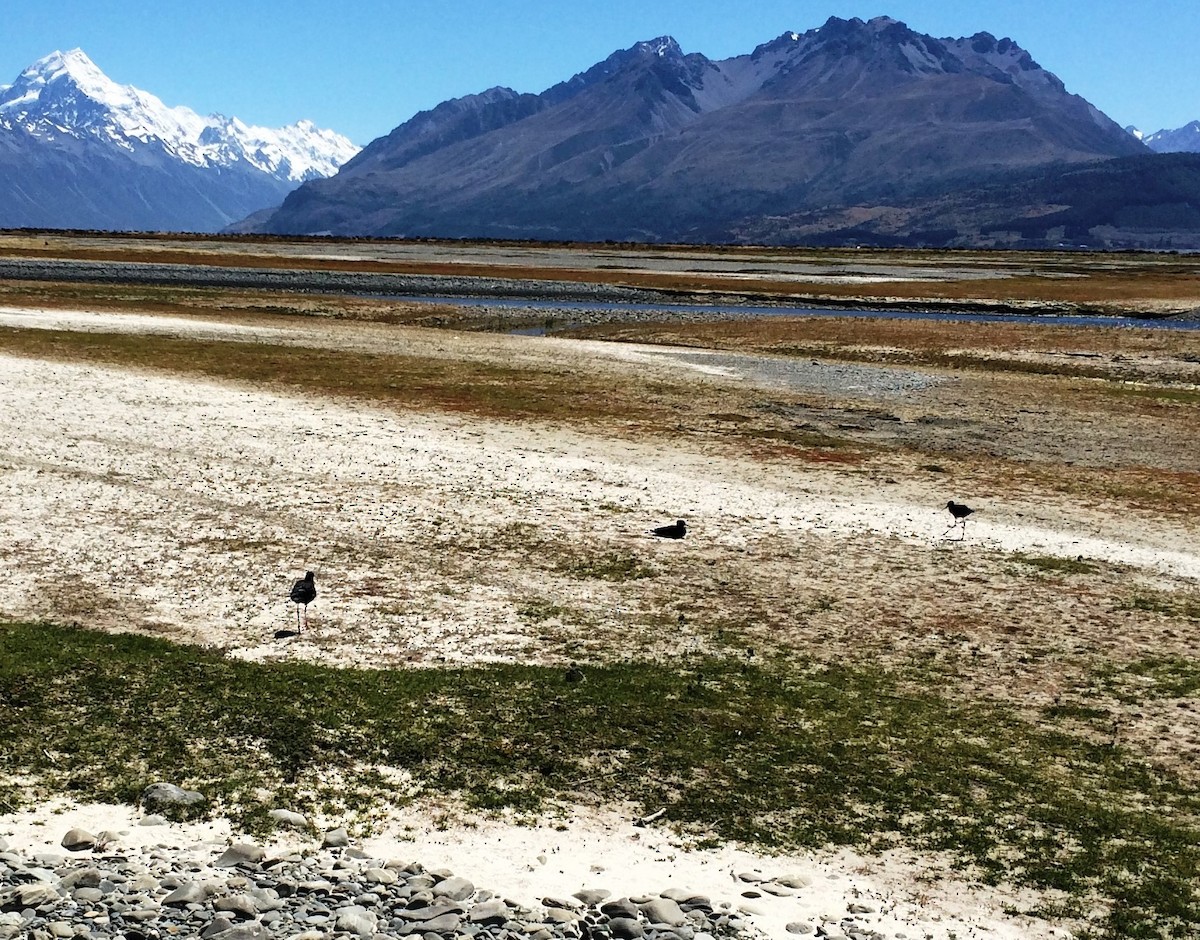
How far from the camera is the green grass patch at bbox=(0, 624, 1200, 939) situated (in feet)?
45.7

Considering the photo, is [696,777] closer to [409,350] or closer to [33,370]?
[33,370]

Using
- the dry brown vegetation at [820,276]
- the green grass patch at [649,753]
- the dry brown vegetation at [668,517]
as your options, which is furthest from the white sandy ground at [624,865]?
the dry brown vegetation at [820,276]

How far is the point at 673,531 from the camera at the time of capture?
2744cm

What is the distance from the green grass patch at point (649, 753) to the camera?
45.7 feet

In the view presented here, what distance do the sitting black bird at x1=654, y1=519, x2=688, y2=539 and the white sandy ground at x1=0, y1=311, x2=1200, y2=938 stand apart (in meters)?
0.49

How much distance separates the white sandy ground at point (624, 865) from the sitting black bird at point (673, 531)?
13.5m

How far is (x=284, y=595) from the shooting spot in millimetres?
22359

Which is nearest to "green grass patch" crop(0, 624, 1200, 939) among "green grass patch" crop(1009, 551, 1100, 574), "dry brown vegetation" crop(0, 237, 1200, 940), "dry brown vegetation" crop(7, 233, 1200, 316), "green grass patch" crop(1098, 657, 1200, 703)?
"dry brown vegetation" crop(0, 237, 1200, 940)

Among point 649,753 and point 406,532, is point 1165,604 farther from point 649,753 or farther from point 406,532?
point 406,532

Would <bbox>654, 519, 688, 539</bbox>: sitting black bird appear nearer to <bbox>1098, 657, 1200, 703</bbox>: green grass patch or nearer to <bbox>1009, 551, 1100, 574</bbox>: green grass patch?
<bbox>1009, 551, 1100, 574</bbox>: green grass patch

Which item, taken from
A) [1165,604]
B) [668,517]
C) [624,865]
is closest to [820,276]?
[668,517]

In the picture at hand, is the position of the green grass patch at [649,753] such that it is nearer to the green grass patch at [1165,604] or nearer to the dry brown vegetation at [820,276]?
the green grass patch at [1165,604]

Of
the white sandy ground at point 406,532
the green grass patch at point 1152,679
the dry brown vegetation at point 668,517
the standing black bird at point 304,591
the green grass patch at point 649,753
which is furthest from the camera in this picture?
the dry brown vegetation at point 668,517

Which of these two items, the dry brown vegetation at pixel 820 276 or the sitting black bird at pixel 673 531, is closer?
the sitting black bird at pixel 673 531
